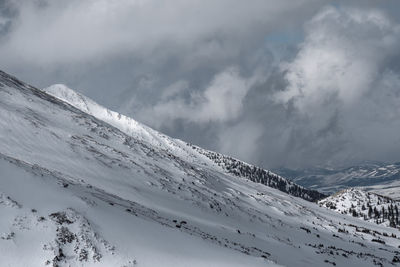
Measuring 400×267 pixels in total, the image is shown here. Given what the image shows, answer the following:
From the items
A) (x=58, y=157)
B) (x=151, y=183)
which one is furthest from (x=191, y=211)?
(x=58, y=157)

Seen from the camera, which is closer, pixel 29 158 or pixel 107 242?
pixel 107 242

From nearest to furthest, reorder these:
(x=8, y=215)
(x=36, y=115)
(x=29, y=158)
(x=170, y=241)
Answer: (x=8, y=215) < (x=170, y=241) < (x=29, y=158) < (x=36, y=115)

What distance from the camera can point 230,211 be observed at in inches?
3223

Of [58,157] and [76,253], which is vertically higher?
[58,157]

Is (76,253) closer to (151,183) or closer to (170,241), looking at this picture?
(170,241)

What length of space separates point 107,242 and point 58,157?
4358cm

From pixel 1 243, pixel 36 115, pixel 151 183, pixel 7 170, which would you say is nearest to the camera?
pixel 1 243

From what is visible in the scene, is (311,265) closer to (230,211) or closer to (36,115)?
(230,211)

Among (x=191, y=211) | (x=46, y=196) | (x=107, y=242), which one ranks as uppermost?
(x=191, y=211)

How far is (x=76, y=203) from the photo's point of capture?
31.8 metres

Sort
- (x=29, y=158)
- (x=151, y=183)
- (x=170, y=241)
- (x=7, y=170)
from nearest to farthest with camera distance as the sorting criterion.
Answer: (x=170, y=241), (x=7, y=170), (x=29, y=158), (x=151, y=183)

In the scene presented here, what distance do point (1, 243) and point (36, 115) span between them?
265ft

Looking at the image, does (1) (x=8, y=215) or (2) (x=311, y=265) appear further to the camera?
(2) (x=311, y=265)

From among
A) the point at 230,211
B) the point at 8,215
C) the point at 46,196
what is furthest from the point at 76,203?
the point at 230,211
